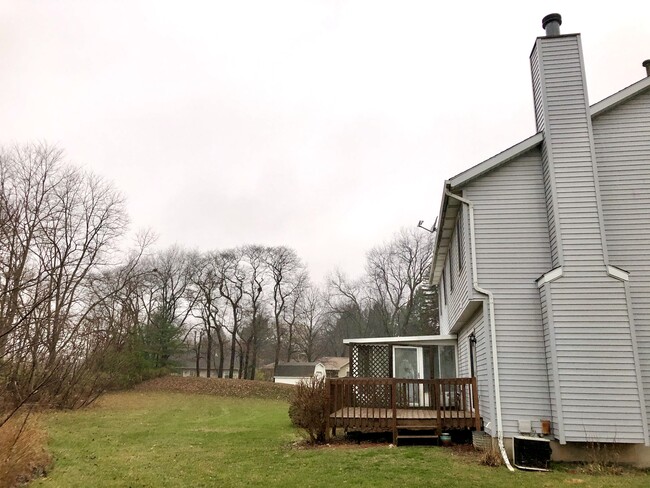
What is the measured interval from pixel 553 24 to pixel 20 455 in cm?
1240

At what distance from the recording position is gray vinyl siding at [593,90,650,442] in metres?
8.47

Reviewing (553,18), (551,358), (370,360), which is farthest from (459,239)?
(370,360)

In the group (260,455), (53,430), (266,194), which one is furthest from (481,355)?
(266,194)

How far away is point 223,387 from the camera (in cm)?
3173

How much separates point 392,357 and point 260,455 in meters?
7.61

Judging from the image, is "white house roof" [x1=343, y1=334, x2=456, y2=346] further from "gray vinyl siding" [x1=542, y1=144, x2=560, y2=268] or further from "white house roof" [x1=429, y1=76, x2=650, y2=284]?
"gray vinyl siding" [x1=542, y1=144, x2=560, y2=268]

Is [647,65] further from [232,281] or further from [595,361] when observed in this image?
[232,281]

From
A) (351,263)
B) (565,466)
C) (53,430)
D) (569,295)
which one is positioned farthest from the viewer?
(351,263)

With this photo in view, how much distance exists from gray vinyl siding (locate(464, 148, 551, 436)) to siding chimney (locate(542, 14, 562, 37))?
2717 millimetres

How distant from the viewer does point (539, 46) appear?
957 cm

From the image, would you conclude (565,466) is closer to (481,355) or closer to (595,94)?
(481,355)

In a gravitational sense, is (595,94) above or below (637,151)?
above

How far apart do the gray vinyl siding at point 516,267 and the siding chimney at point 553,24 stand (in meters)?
2.72

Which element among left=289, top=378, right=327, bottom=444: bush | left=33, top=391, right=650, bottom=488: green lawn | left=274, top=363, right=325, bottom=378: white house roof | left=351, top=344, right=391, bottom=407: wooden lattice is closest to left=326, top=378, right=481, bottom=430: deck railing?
left=289, top=378, right=327, bottom=444: bush
